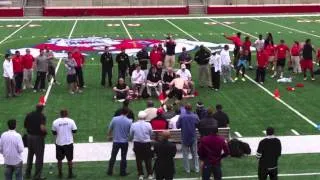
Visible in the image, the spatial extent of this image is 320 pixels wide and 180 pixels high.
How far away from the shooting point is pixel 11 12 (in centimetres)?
5738

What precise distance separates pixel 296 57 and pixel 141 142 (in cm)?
1357

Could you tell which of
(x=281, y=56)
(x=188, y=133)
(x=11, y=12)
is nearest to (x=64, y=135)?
(x=188, y=133)

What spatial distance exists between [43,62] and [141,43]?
42.6 ft

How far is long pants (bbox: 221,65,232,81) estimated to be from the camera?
22797 millimetres

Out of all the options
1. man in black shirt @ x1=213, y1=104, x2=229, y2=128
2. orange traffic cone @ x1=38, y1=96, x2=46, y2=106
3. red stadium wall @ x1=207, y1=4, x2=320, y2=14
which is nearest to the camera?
man in black shirt @ x1=213, y1=104, x2=229, y2=128

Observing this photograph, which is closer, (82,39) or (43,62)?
(43,62)

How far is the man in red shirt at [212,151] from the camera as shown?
11016mm

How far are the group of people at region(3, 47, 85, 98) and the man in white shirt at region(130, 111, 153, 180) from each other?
893 cm

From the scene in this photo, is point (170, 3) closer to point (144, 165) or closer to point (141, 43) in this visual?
point (141, 43)

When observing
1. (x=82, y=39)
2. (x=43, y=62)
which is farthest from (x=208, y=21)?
(x=43, y=62)

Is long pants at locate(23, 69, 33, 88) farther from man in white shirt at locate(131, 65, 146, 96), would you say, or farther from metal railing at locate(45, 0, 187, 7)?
metal railing at locate(45, 0, 187, 7)

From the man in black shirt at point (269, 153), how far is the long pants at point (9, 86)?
11.5 meters

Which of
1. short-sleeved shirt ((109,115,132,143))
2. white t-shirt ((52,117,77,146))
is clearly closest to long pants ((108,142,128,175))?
short-sleeved shirt ((109,115,132,143))

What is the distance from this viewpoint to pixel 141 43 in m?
33.8
